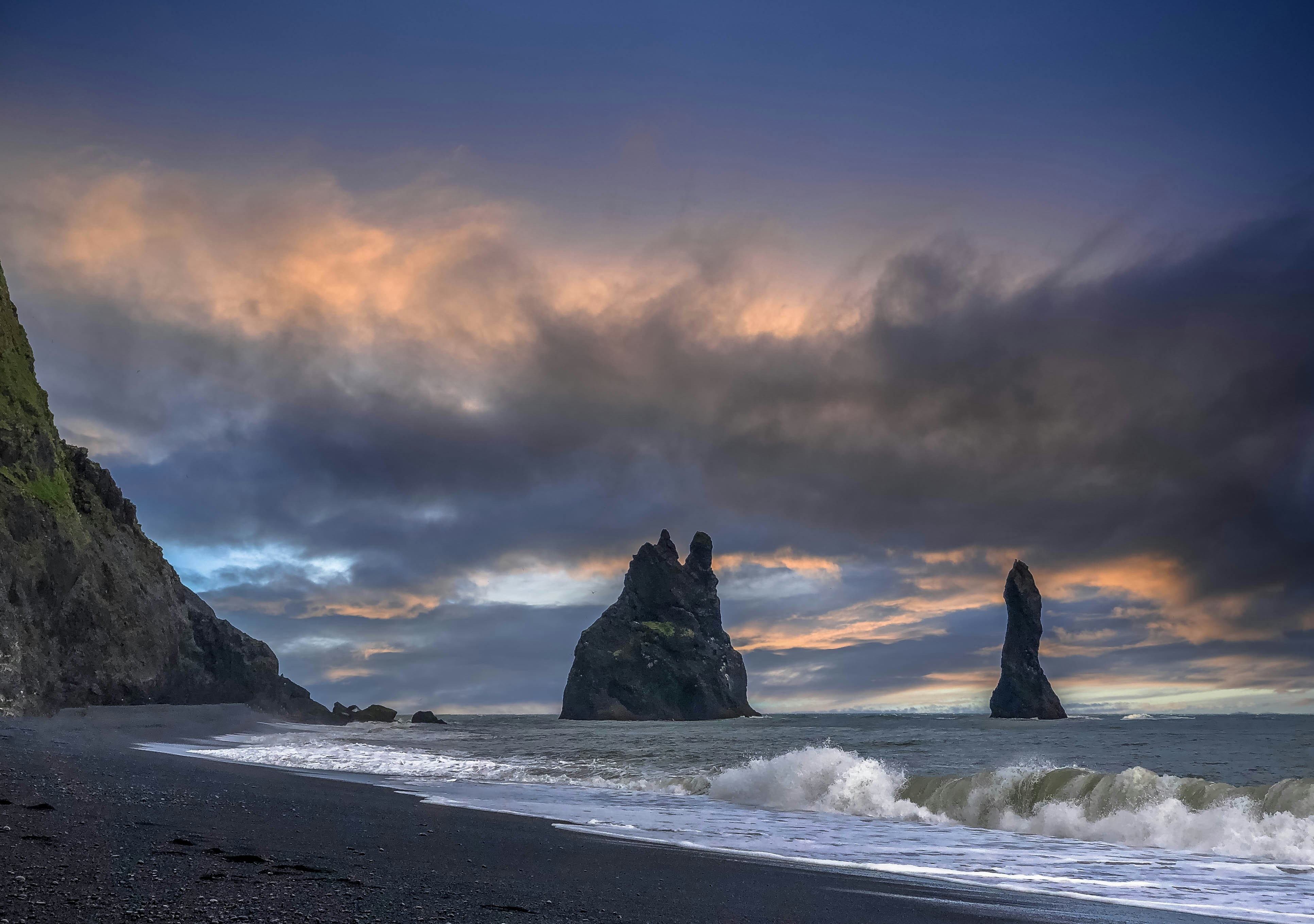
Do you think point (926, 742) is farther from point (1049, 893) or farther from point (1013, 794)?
point (1049, 893)

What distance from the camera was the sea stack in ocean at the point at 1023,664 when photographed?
12425 cm

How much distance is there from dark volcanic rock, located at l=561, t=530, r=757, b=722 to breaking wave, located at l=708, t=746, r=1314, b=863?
119 metres

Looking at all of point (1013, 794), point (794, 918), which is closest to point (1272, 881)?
point (1013, 794)

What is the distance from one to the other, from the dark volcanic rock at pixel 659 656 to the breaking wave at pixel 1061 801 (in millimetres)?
119418

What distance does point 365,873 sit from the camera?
5543 millimetres

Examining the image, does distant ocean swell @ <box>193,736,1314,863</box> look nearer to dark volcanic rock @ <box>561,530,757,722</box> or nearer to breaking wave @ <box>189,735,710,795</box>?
breaking wave @ <box>189,735,710,795</box>

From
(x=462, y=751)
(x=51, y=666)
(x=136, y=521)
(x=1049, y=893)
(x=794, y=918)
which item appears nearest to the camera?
(x=794, y=918)

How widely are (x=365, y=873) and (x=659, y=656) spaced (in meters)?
133

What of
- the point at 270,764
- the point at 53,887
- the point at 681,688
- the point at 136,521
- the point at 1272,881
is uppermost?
the point at 136,521

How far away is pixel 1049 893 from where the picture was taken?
24.4 feet

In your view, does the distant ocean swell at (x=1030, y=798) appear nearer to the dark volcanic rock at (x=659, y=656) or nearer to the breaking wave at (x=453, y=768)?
the breaking wave at (x=453, y=768)

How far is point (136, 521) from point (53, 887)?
65.9m

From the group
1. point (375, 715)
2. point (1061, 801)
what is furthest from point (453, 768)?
point (375, 715)

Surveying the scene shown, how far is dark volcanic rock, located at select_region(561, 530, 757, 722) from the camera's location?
133000mm
